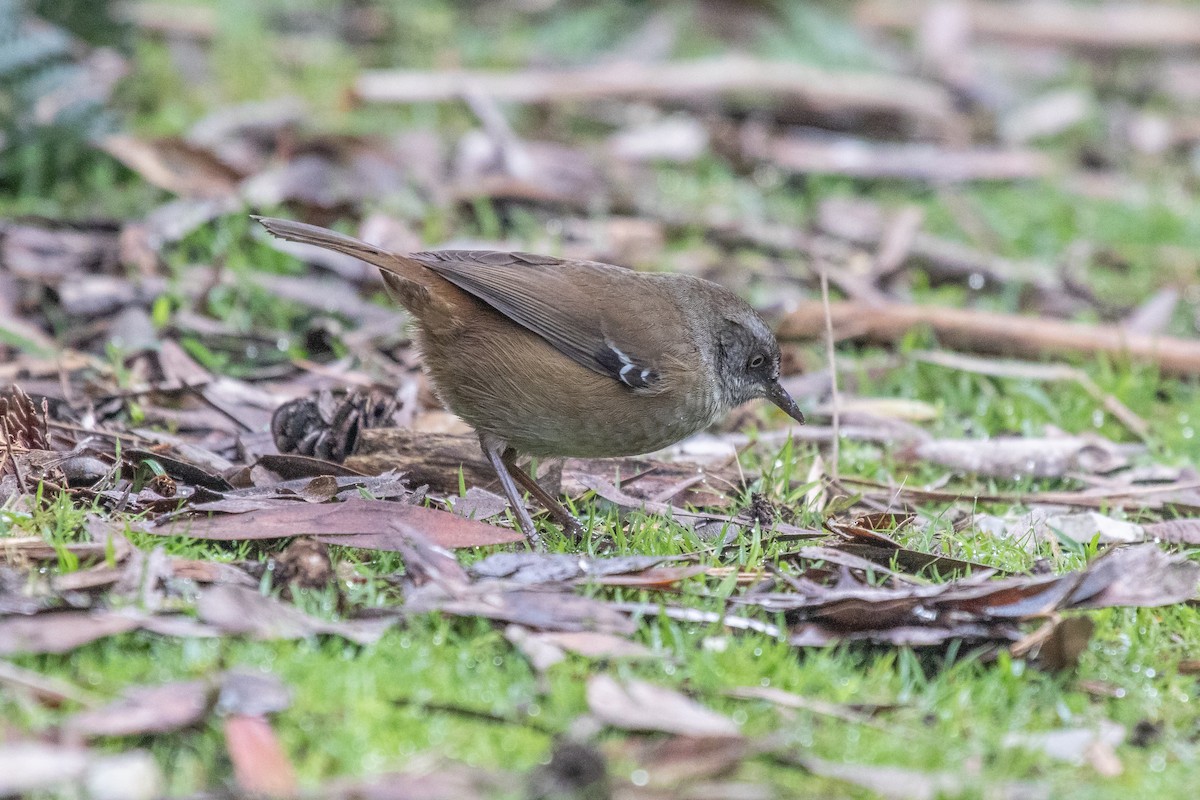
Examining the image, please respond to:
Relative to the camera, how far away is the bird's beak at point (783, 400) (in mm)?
5477

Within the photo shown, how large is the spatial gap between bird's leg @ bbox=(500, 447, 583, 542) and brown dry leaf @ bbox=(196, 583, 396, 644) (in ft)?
3.79

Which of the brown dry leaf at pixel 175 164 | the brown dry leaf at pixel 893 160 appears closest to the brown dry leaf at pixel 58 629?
the brown dry leaf at pixel 175 164

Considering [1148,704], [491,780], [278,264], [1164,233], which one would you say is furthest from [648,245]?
[491,780]

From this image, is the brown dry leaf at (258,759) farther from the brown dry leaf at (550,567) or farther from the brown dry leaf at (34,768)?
the brown dry leaf at (550,567)

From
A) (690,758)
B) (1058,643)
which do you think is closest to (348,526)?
(690,758)

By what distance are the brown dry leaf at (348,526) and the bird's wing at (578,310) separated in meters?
0.86

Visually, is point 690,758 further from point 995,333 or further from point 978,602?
point 995,333

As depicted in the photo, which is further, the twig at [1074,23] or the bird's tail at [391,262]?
the twig at [1074,23]

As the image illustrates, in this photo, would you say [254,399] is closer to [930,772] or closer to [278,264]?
[278,264]

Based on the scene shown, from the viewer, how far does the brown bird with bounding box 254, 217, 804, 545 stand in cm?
479

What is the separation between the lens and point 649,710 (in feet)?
10.4

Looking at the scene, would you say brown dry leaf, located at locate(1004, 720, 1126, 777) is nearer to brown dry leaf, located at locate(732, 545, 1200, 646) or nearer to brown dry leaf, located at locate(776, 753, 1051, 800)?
brown dry leaf, located at locate(776, 753, 1051, 800)

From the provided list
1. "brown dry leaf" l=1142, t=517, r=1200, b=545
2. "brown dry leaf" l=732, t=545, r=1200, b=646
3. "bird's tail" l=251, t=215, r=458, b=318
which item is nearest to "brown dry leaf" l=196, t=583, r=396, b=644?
"brown dry leaf" l=732, t=545, r=1200, b=646

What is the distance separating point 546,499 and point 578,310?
70 cm
